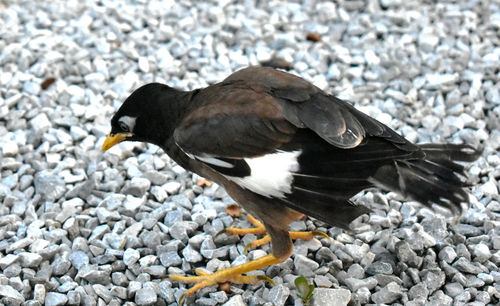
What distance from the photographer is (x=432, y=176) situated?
316cm

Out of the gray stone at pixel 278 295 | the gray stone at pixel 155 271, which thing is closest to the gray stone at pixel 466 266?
the gray stone at pixel 278 295

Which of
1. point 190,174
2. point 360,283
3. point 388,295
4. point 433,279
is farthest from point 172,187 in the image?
point 433,279

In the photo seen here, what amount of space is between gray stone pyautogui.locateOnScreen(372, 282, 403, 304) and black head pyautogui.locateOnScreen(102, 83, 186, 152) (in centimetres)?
114

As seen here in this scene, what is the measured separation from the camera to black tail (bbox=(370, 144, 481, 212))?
119 inches

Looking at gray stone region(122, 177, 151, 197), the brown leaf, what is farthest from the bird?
the brown leaf

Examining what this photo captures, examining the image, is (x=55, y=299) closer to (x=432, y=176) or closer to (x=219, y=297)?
(x=219, y=297)

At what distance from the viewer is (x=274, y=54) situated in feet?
16.1

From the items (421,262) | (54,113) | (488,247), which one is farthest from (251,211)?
(54,113)

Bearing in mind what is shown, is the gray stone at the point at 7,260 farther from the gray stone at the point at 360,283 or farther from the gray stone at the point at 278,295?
the gray stone at the point at 360,283

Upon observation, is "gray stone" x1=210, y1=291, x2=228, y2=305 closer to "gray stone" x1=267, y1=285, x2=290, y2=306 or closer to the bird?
the bird

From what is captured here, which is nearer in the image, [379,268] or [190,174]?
[379,268]

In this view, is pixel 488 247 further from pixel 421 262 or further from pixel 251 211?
pixel 251 211

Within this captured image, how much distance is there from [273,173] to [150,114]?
27.1 inches

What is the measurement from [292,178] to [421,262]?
2.64 ft
